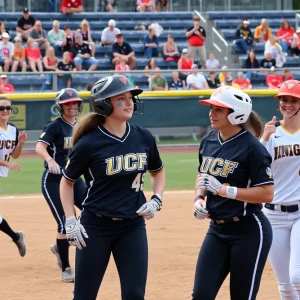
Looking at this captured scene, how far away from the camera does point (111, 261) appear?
30.7 ft

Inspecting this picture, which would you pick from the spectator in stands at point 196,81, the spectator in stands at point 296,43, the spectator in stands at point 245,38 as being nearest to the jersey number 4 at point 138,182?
the spectator in stands at point 196,81

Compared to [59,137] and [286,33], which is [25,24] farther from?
[59,137]

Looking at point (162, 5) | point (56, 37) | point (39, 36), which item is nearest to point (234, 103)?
point (39, 36)

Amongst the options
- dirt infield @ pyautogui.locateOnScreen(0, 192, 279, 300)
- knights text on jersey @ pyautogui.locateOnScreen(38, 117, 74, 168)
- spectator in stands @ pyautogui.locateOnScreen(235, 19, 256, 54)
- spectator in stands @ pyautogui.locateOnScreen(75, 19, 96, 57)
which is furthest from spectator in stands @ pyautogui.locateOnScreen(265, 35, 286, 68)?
knights text on jersey @ pyautogui.locateOnScreen(38, 117, 74, 168)

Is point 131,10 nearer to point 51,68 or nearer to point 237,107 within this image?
point 51,68

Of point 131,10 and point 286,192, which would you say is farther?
point 131,10

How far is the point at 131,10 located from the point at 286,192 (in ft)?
73.6

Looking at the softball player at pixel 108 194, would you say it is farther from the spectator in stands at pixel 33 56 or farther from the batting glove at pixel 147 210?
the spectator in stands at pixel 33 56

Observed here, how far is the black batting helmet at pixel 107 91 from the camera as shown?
559 centimetres

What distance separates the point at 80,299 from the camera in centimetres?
547

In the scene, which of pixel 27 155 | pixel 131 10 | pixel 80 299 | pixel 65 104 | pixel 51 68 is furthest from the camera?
pixel 131 10

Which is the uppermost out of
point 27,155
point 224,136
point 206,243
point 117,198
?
point 224,136

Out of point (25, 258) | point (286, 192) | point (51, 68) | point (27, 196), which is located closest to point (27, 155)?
point (51, 68)

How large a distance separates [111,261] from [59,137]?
5.82ft
